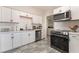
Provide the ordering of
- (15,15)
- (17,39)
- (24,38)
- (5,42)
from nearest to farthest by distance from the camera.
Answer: (5,42)
(17,39)
(15,15)
(24,38)

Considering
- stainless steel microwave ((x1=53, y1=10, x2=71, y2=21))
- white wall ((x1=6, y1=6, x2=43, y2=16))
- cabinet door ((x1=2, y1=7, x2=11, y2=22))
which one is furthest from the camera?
white wall ((x1=6, y1=6, x2=43, y2=16))

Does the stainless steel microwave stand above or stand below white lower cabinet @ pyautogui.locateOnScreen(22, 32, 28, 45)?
above

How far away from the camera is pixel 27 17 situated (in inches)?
217

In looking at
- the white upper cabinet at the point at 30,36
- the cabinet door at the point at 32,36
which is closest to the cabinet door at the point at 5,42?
the white upper cabinet at the point at 30,36

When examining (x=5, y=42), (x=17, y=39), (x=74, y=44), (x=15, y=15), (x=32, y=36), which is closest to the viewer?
(x=74, y=44)

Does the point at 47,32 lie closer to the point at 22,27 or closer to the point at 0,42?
the point at 22,27

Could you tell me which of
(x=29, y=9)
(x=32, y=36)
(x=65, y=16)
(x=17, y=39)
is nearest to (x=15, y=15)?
(x=17, y=39)

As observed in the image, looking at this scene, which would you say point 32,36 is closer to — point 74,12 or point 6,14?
point 6,14

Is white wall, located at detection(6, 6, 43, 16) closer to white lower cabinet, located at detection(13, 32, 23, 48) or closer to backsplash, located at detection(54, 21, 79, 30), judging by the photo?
white lower cabinet, located at detection(13, 32, 23, 48)

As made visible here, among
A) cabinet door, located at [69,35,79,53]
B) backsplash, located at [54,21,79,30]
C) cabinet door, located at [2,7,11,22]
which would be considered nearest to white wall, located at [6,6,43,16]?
cabinet door, located at [2,7,11,22]

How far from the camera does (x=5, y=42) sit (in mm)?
3555

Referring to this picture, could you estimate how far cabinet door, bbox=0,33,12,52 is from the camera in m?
3.43
